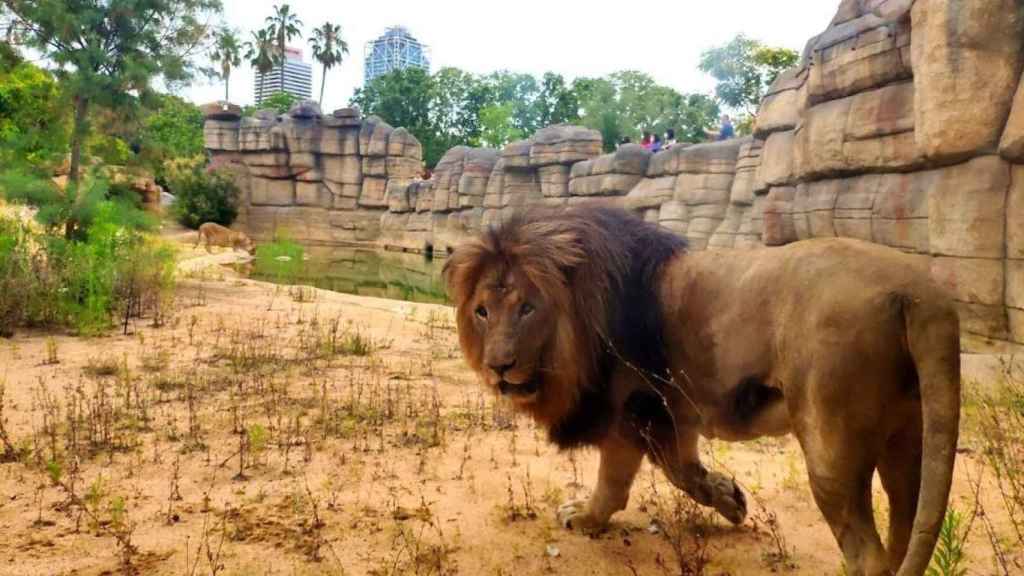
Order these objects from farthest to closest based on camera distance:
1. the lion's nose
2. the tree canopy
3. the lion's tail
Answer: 1. the tree canopy
2. the lion's nose
3. the lion's tail

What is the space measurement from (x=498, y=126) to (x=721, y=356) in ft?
148

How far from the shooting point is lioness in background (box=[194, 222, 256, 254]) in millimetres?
26047

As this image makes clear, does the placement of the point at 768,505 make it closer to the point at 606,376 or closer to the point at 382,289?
the point at 606,376

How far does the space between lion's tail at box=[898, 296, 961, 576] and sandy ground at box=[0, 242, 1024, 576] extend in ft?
2.84

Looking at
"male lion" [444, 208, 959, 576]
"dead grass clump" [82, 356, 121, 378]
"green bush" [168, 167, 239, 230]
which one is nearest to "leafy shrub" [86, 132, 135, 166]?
"dead grass clump" [82, 356, 121, 378]

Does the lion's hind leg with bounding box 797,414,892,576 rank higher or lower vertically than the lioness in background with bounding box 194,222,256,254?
higher

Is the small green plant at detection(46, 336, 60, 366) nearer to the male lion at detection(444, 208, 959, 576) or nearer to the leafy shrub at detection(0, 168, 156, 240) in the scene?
the leafy shrub at detection(0, 168, 156, 240)

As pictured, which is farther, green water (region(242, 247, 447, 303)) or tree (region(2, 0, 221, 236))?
green water (region(242, 247, 447, 303))

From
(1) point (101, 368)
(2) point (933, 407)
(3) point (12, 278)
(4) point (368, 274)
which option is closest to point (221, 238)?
(4) point (368, 274)

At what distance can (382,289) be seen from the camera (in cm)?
1795

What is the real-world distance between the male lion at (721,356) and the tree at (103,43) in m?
10.7

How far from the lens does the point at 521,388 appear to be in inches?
113

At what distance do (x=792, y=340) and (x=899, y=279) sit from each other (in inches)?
14.7

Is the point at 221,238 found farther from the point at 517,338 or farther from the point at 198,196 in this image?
the point at 517,338
